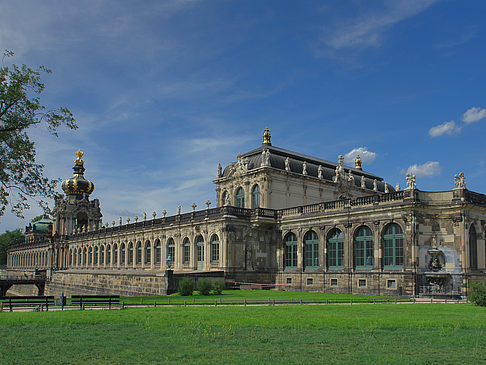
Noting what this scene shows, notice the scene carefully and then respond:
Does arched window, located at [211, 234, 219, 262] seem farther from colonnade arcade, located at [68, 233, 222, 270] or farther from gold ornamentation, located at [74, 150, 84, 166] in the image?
gold ornamentation, located at [74, 150, 84, 166]

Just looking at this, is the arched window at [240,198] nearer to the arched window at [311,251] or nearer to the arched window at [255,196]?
the arched window at [255,196]

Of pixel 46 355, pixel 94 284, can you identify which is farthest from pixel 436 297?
pixel 94 284

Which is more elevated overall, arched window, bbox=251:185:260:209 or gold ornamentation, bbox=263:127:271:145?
gold ornamentation, bbox=263:127:271:145

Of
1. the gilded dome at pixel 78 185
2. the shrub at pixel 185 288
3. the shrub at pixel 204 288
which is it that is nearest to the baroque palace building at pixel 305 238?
the shrub at pixel 185 288

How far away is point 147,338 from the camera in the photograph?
17.1m

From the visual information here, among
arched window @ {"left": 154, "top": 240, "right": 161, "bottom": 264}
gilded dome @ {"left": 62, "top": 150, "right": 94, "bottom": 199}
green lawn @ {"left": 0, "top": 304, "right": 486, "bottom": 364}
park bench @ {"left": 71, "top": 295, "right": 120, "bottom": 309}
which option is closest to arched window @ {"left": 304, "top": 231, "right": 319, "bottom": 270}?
arched window @ {"left": 154, "top": 240, "right": 161, "bottom": 264}

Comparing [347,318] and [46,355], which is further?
[347,318]

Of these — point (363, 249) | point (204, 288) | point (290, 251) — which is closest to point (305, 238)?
point (290, 251)

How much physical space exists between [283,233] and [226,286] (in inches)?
356

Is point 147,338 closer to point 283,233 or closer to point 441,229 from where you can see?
point 441,229

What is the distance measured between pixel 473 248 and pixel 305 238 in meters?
16.2

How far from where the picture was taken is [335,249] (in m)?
49.0

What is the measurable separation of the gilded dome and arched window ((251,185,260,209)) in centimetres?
6255

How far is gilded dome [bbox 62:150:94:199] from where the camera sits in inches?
4439
